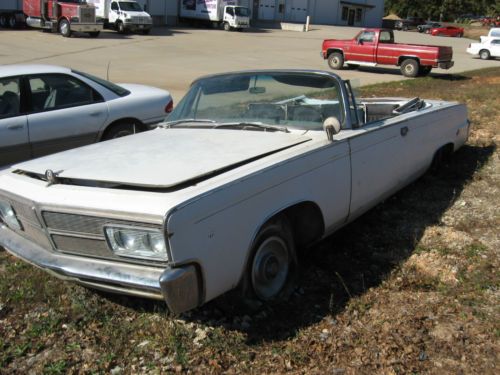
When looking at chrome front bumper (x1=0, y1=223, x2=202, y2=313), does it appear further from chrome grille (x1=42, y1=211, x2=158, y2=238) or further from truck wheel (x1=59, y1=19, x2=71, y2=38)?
truck wheel (x1=59, y1=19, x2=71, y2=38)

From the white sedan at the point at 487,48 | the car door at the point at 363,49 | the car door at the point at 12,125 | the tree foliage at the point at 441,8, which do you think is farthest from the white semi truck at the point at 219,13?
the tree foliage at the point at 441,8

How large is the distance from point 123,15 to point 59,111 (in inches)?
1107

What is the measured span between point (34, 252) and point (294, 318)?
1.64m

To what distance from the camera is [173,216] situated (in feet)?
8.47

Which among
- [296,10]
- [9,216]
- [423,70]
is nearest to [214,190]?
[9,216]

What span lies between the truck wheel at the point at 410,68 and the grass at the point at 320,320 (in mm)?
14989

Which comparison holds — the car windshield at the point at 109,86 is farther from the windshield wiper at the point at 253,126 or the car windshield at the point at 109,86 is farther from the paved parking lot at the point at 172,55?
the paved parking lot at the point at 172,55

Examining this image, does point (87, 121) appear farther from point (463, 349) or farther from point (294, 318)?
point (463, 349)

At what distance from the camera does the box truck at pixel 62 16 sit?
28219mm

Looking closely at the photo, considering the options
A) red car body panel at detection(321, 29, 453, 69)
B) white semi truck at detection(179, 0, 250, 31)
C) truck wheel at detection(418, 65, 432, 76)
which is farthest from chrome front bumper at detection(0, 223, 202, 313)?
white semi truck at detection(179, 0, 250, 31)

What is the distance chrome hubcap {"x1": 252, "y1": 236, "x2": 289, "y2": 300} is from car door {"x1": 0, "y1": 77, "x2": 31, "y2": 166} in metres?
3.59

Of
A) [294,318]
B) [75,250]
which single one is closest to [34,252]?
[75,250]

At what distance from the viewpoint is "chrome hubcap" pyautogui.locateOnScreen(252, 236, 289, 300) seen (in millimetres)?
3246

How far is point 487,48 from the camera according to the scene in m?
27.5
